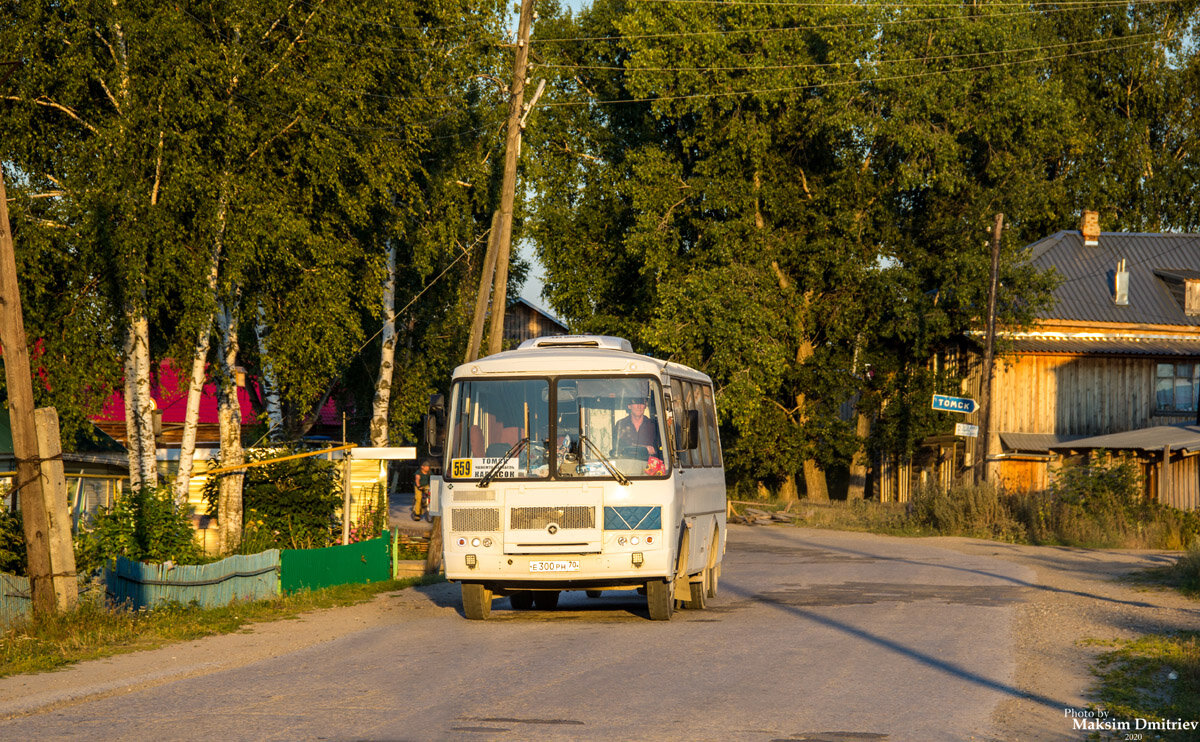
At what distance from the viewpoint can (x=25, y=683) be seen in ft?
33.4

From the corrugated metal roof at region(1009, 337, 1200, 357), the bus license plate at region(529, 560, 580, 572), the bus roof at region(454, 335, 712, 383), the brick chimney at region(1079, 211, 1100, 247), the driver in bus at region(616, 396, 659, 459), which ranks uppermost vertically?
the brick chimney at region(1079, 211, 1100, 247)

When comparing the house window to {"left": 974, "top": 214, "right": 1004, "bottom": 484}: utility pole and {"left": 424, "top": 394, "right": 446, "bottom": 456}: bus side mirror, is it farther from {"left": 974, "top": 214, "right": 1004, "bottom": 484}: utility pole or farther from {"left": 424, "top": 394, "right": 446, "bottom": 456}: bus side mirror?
{"left": 424, "top": 394, "right": 446, "bottom": 456}: bus side mirror

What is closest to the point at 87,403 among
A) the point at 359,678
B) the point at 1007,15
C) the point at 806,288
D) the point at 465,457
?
the point at 465,457

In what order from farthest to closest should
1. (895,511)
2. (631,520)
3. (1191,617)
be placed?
(895,511)
(1191,617)
(631,520)

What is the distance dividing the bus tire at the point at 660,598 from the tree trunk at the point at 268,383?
36.5 ft

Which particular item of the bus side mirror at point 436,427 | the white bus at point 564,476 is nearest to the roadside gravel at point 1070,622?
the white bus at point 564,476

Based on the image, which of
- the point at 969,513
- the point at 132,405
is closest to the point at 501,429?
the point at 132,405

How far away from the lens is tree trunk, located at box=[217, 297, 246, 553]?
24.1 m

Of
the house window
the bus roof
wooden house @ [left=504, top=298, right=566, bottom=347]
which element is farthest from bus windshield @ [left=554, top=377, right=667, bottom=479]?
wooden house @ [left=504, top=298, right=566, bottom=347]

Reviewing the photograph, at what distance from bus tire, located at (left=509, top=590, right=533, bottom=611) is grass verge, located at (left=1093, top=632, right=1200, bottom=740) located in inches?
287

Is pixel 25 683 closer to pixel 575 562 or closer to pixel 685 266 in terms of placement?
pixel 575 562

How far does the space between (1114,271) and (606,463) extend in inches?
1609

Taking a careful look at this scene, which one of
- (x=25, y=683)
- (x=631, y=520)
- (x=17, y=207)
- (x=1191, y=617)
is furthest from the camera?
(x=17, y=207)

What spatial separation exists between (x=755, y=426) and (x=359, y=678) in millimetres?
38740
